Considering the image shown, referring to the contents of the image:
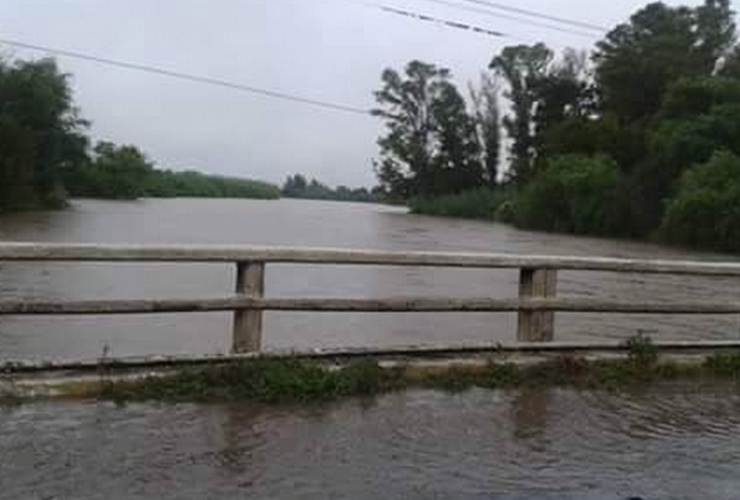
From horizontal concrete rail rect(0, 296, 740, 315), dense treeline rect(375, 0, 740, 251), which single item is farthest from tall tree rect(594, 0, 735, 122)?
horizontal concrete rail rect(0, 296, 740, 315)

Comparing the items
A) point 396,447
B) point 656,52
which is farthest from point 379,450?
point 656,52

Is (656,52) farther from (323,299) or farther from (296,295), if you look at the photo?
(323,299)

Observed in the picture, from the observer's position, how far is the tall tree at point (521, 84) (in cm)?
10400

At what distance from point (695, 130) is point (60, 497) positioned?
62.1 metres

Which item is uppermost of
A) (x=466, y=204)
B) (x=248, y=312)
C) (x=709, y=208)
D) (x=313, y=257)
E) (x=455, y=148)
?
(x=455, y=148)

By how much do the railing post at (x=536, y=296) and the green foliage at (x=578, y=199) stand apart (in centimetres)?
5928

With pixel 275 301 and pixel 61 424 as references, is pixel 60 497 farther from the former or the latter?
pixel 275 301

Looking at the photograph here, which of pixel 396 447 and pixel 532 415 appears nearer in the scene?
pixel 396 447

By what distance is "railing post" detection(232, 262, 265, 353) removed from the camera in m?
8.36

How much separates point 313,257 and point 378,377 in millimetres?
1010

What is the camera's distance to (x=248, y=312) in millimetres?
8359

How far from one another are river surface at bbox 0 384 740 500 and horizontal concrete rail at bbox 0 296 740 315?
0.77 metres

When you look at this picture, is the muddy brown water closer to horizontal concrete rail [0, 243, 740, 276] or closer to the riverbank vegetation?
the riverbank vegetation

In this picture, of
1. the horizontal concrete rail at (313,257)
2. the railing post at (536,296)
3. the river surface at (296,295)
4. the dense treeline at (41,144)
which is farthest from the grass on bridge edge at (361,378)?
the dense treeline at (41,144)
